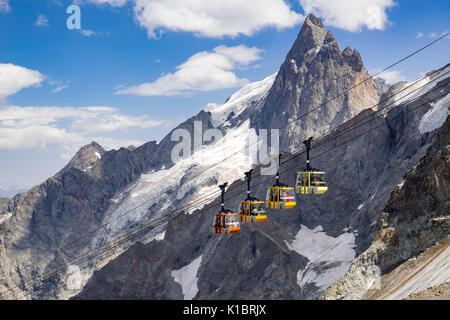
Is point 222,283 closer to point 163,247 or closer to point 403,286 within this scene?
point 163,247

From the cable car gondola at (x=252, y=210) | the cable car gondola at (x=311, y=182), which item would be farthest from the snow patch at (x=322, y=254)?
the cable car gondola at (x=311, y=182)

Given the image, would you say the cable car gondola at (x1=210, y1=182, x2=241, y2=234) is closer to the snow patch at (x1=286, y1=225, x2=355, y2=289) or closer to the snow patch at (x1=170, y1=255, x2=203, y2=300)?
the snow patch at (x1=286, y1=225, x2=355, y2=289)

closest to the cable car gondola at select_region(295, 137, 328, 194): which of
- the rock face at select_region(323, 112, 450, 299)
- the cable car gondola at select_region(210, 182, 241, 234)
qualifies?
the cable car gondola at select_region(210, 182, 241, 234)

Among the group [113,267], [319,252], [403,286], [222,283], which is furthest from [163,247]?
[403,286]

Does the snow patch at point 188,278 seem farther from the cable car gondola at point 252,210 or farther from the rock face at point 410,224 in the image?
the cable car gondola at point 252,210

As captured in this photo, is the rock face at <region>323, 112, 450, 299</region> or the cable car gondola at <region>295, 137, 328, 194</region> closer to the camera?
the rock face at <region>323, 112, 450, 299</region>

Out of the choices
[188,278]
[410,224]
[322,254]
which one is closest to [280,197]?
[410,224]
